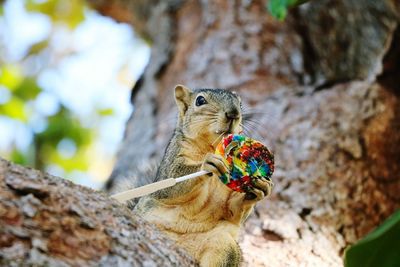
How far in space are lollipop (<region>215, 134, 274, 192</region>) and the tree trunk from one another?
17.8 inches

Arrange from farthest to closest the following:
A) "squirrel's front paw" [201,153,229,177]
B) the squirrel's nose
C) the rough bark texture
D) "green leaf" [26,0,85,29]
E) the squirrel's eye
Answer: "green leaf" [26,0,85,29] → the squirrel's eye → the squirrel's nose → "squirrel's front paw" [201,153,229,177] → the rough bark texture

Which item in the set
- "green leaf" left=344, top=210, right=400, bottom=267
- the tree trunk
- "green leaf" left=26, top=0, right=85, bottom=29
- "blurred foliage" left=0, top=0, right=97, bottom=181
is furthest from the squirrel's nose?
"green leaf" left=26, top=0, right=85, bottom=29

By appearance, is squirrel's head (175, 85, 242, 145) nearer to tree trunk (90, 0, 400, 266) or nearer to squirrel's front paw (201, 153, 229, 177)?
squirrel's front paw (201, 153, 229, 177)

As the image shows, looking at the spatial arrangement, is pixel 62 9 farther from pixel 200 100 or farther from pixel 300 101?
pixel 200 100

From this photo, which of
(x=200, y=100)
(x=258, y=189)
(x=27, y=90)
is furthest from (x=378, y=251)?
(x=27, y=90)

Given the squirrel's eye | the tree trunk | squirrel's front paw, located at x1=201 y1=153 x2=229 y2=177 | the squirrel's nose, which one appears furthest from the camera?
the tree trunk

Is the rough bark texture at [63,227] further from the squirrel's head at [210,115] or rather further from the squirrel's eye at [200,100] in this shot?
the squirrel's eye at [200,100]

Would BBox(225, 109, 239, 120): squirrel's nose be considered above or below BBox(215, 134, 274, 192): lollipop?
above

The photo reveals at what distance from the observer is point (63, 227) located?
1333 mm

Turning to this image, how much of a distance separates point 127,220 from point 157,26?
8.09 feet

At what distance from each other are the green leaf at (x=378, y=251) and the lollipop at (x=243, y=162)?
38cm

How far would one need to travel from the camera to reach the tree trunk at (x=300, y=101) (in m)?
2.37

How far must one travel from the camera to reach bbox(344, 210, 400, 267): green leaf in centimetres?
133

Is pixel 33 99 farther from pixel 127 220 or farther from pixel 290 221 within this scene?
pixel 127 220
